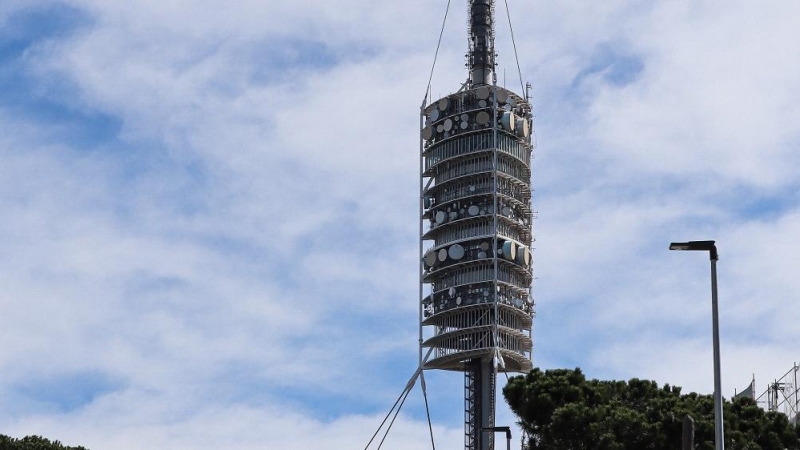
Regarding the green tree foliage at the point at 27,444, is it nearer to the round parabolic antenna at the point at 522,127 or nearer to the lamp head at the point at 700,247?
the round parabolic antenna at the point at 522,127

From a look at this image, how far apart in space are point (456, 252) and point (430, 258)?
286cm

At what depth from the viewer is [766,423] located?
81.1m

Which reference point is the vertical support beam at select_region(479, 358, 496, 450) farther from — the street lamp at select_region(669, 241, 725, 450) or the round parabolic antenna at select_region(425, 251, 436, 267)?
the street lamp at select_region(669, 241, 725, 450)

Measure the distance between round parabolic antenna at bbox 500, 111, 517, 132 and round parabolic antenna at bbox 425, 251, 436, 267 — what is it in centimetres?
1223

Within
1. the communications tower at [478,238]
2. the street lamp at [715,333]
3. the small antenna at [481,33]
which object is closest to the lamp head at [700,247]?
the street lamp at [715,333]

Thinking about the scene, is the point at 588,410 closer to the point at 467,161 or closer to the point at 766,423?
the point at 766,423

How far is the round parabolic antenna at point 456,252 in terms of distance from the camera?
405ft

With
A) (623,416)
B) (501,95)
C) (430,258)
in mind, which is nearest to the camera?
(623,416)

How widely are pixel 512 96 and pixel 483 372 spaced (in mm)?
23952

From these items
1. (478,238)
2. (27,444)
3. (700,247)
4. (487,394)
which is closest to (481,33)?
(478,238)

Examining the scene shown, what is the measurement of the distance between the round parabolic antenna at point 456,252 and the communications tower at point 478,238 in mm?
82

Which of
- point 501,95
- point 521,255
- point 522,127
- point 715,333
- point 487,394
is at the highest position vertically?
point 501,95

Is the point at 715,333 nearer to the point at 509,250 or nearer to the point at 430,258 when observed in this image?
the point at 509,250

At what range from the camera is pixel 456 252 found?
124m
